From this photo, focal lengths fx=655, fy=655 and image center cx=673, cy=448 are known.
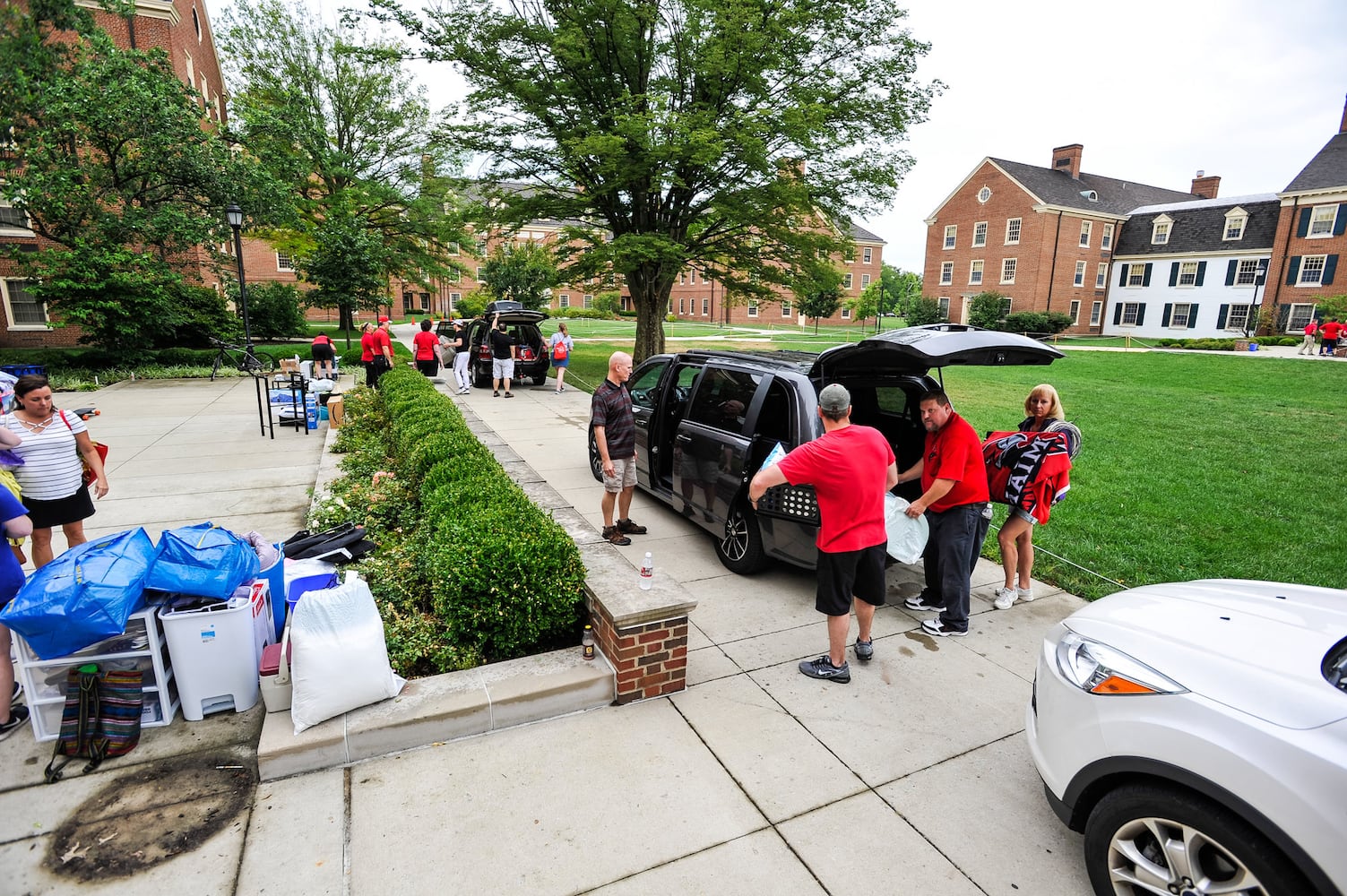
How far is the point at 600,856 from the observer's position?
2.73 metres

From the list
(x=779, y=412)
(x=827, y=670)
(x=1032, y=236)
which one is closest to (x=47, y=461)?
(x=779, y=412)

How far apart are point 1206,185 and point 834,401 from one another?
6864 cm

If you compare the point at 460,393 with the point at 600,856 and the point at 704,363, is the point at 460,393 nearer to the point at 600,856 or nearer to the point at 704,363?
the point at 704,363

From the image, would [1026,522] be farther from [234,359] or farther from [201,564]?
[234,359]

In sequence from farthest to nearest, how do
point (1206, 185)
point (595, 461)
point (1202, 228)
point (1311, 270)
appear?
point (1206, 185) → point (1202, 228) → point (1311, 270) → point (595, 461)

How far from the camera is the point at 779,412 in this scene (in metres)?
5.50

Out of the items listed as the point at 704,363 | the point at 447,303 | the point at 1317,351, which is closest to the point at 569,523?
the point at 704,363

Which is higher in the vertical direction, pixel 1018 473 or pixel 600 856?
pixel 1018 473

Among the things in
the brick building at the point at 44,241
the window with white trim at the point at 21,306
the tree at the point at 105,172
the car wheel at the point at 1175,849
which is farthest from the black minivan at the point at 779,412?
the window with white trim at the point at 21,306

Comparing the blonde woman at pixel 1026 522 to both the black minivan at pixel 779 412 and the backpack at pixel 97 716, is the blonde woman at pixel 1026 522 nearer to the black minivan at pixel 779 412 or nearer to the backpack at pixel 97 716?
the black minivan at pixel 779 412

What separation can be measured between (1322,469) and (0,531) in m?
14.7

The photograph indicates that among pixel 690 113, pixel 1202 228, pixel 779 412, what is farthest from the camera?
pixel 1202 228

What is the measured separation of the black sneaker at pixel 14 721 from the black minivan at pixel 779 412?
4523 mm

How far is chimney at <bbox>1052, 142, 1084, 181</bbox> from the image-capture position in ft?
159
